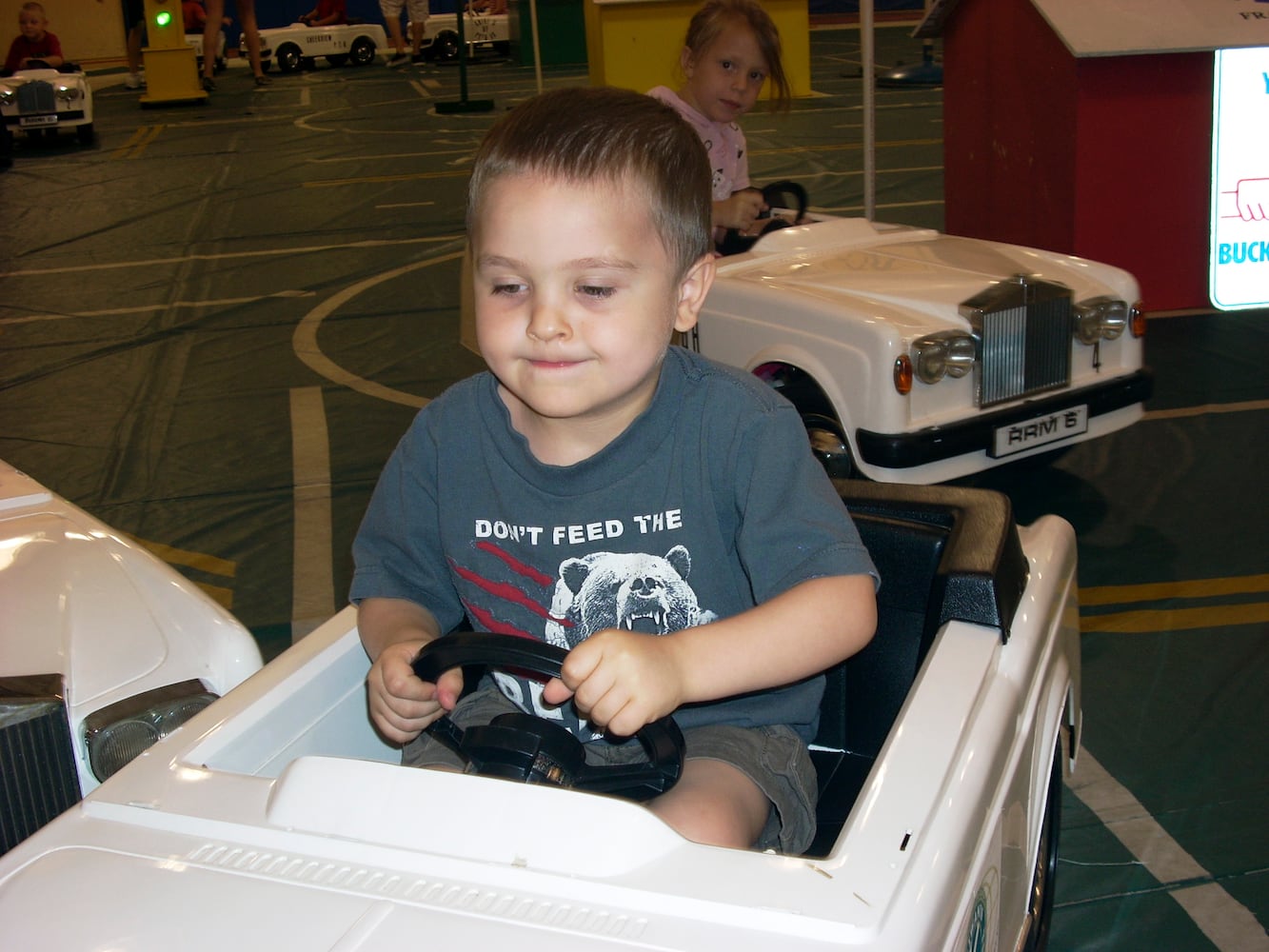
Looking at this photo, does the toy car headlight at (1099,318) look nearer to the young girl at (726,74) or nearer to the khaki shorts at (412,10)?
the young girl at (726,74)

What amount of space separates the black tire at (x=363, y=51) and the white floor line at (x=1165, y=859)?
17498 mm

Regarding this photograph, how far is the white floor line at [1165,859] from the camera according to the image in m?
1.82

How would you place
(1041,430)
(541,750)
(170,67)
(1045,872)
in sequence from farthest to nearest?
(170,67) < (1041,430) < (1045,872) < (541,750)

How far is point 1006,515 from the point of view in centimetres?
159

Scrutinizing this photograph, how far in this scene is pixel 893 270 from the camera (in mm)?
3244

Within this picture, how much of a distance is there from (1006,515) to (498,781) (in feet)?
2.66

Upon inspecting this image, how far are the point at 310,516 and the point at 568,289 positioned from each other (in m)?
2.45

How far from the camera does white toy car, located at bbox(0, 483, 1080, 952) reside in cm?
95

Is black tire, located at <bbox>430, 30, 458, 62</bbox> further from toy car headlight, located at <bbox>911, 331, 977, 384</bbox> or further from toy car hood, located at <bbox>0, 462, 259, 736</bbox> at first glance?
toy car hood, located at <bbox>0, 462, 259, 736</bbox>

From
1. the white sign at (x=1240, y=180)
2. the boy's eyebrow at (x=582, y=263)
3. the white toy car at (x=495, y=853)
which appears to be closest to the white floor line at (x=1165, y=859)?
the white toy car at (x=495, y=853)

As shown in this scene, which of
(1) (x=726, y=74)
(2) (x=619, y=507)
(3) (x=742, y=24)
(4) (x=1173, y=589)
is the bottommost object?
(4) (x=1173, y=589)

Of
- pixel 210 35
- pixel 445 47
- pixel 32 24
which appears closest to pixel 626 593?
pixel 32 24

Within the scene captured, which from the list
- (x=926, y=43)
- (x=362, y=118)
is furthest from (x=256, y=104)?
(x=926, y=43)

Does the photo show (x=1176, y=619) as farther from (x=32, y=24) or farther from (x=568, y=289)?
(x=32, y=24)
